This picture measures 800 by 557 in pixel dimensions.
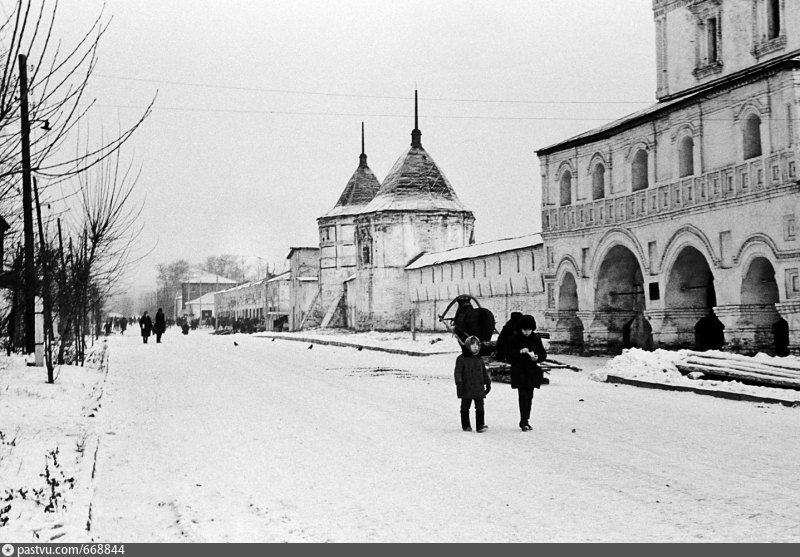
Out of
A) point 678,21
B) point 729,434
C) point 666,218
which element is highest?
point 678,21

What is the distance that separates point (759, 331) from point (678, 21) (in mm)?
11269

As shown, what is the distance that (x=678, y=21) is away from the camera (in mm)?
28969

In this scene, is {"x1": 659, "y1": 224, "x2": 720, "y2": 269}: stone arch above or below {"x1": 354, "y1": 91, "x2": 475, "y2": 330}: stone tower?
below

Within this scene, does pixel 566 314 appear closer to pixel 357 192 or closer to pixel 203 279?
pixel 357 192

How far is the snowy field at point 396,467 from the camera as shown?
641 centimetres

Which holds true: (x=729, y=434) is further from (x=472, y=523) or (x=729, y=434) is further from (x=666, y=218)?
(x=666, y=218)

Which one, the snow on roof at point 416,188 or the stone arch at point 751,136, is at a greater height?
the snow on roof at point 416,188

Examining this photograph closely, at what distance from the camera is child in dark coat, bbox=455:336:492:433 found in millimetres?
11375

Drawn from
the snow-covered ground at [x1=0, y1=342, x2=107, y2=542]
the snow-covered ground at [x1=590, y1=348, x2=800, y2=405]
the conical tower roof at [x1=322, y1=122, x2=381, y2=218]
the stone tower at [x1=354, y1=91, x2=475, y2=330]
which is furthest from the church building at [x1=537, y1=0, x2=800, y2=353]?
the conical tower roof at [x1=322, y1=122, x2=381, y2=218]

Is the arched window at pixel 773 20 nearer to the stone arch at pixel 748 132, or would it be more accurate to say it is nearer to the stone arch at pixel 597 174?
the stone arch at pixel 748 132

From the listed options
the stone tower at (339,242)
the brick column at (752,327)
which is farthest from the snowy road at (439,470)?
the stone tower at (339,242)

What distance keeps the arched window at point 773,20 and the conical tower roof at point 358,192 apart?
5107 centimetres

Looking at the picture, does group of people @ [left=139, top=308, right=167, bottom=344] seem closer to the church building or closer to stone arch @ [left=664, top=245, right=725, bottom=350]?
the church building

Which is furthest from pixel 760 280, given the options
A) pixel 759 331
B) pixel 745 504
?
pixel 745 504
